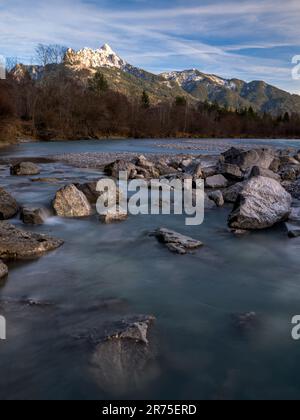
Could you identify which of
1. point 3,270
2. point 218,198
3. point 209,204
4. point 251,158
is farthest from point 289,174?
point 3,270

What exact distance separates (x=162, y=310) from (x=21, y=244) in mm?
3588

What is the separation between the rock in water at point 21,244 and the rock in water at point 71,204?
8.49 feet

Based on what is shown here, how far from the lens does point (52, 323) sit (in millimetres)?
5312

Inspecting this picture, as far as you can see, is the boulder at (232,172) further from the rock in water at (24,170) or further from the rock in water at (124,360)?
the rock in water at (124,360)

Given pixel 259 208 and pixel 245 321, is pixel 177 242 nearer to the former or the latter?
pixel 259 208

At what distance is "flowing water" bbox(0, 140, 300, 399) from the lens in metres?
4.21

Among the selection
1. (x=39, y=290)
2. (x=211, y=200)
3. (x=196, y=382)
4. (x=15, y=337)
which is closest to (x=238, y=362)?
(x=196, y=382)

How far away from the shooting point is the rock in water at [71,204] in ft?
35.9

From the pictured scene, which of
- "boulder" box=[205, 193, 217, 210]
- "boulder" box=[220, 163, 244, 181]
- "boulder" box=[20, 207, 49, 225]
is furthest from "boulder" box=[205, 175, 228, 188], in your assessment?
"boulder" box=[20, 207, 49, 225]

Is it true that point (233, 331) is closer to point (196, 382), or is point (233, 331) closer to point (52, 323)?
point (196, 382)

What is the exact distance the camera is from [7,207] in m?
10.5

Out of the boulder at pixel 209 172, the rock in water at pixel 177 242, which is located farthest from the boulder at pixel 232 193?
the rock in water at pixel 177 242
